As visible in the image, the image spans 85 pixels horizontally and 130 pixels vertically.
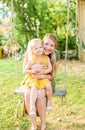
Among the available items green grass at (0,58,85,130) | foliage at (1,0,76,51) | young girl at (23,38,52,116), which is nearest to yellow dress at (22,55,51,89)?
young girl at (23,38,52,116)

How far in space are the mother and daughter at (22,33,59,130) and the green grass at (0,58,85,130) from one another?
39 centimetres

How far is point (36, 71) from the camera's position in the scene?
339 centimetres

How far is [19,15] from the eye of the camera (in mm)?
8172

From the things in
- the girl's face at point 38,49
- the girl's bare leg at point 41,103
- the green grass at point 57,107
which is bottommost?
the green grass at point 57,107

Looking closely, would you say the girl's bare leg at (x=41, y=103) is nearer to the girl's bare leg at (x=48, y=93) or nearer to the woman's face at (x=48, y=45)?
the girl's bare leg at (x=48, y=93)

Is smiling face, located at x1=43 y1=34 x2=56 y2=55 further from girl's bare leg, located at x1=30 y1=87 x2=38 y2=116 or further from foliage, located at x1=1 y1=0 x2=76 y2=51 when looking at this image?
foliage, located at x1=1 y1=0 x2=76 y2=51

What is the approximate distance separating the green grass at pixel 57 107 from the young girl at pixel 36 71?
406mm

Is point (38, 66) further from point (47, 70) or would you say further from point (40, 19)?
point (40, 19)

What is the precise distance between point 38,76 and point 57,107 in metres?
1.21

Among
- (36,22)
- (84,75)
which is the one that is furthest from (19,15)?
(84,75)

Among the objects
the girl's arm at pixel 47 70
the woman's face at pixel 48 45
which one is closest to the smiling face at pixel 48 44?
the woman's face at pixel 48 45

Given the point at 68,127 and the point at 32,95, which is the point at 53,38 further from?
the point at 68,127

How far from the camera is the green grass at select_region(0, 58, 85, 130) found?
380 cm

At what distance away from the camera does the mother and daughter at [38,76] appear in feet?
11.1
